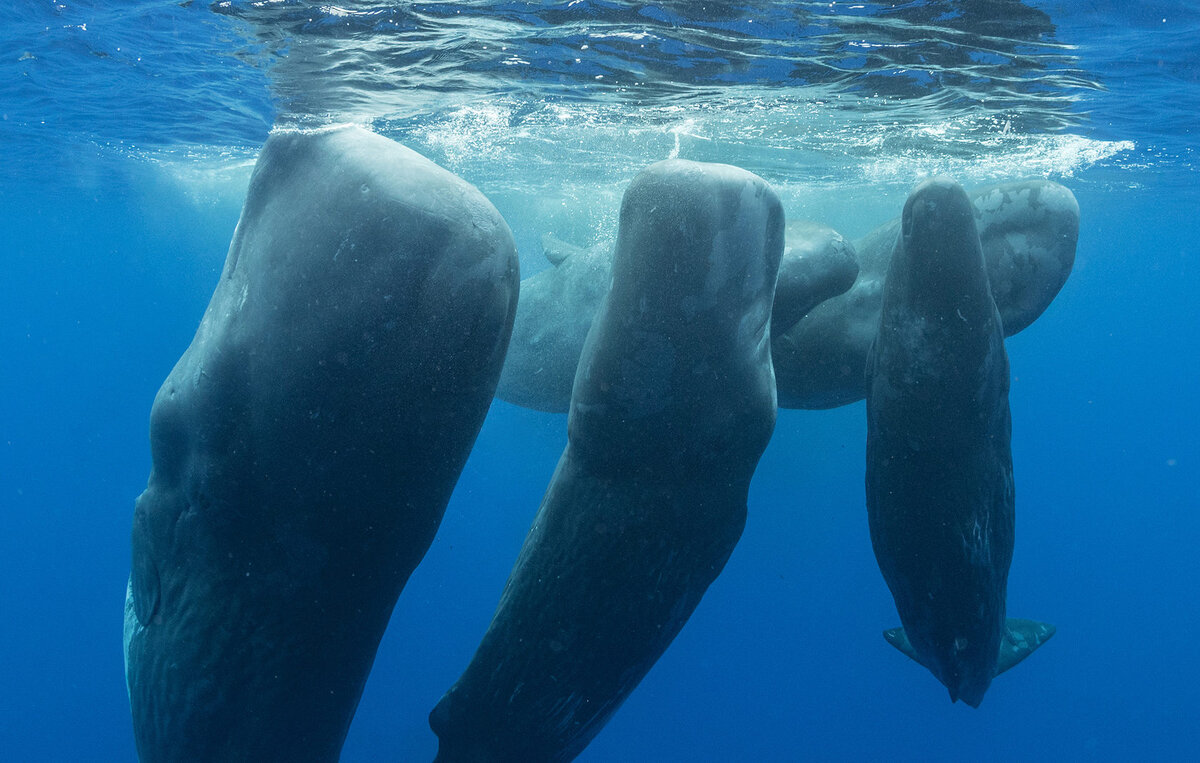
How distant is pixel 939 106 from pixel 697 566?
34.1 feet

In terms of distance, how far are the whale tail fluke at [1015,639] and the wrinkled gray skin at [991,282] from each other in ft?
6.37

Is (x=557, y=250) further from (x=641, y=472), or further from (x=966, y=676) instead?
(x=966, y=676)

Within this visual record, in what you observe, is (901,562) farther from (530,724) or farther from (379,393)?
(379,393)

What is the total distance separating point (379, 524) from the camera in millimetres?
2828

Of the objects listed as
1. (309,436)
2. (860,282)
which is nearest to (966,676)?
(860,282)

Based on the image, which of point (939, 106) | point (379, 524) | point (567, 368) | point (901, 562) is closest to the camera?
point (379, 524)

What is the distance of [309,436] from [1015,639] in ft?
18.7

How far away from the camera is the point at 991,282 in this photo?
177 inches

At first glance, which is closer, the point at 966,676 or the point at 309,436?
the point at 309,436

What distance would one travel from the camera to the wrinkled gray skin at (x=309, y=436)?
2.58 metres

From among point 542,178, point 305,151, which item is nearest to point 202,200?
point 542,178

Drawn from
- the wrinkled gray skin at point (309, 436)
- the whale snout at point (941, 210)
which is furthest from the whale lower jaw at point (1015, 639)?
the wrinkled gray skin at point (309, 436)

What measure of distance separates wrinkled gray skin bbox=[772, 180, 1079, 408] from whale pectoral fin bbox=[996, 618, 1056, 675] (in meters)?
2.28

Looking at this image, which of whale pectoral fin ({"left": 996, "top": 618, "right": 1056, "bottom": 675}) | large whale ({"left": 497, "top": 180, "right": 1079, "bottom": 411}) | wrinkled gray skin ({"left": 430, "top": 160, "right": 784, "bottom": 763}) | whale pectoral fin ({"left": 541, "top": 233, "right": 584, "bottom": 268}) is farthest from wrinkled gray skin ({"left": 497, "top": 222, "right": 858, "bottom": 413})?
whale pectoral fin ({"left": 996, "top": 618, "right": 1056, "bottom": 675})
